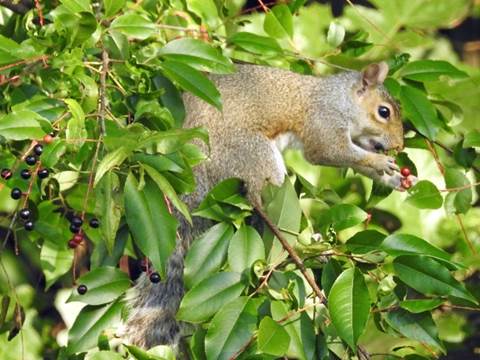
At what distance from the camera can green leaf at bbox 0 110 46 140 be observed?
2.13 m

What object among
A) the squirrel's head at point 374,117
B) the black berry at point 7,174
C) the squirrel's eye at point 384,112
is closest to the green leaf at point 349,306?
the black berry at point 7,174

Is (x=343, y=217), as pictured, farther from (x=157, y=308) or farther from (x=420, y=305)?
(x=157, y=308)

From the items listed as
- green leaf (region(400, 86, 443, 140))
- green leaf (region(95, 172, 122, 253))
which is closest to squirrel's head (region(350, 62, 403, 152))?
green leaf (region(400, 86, 443, 140))

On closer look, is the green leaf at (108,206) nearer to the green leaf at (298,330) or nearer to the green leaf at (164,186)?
the green leaf at (164,186)

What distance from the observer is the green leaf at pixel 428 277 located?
216 cm

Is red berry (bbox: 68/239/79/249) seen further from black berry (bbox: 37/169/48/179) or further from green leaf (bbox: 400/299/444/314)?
green leaf (bbox: 400/299/444/314)

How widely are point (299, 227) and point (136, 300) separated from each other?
0.53 m

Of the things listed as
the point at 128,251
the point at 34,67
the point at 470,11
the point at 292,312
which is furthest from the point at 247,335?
the point at 470,11

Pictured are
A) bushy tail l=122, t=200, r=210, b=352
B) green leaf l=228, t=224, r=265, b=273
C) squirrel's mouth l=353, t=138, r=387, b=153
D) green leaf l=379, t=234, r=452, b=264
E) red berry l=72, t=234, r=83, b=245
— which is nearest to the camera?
green leaf l=379, t=234, r=452, b=264

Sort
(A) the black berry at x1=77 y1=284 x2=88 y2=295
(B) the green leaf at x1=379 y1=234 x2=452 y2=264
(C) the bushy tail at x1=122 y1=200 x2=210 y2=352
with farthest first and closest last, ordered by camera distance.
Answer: (C) the bushy tail at x1=122 y1=200 x2=210 y2=352
(A) the black berry at x1=77 y1=284 x2=88 y2=295
(B) the green leaf at x1=379 y1=234 x2=452 y2=264

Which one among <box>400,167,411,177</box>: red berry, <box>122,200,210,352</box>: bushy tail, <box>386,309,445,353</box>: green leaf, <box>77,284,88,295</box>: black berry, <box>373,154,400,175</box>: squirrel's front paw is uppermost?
<box>386,309,445,353</box>: green leaf

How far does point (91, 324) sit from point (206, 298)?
0.36 meters

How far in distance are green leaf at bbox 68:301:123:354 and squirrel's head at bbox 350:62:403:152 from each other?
4.23 ft

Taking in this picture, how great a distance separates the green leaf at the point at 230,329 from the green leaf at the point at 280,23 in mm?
1068
